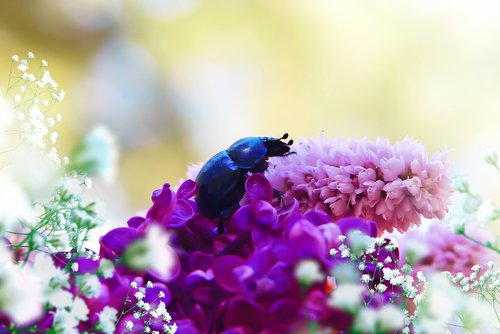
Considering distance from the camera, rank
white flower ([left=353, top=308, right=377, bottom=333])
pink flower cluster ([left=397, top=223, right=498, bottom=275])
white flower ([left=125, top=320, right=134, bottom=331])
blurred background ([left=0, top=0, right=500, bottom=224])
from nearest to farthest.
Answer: white flower ([left=353, top=308, right=377, bottom=333])
white flower ([left=125, top=320, right=134, bottom=331])
pink flower cluster ([left=397, top=223, right=498, bottom=275])
blurred background ([left=0, top=0, right=500, bottom=224])

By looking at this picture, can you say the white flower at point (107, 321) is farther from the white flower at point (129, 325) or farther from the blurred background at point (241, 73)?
the blurred background at point (241, 73)

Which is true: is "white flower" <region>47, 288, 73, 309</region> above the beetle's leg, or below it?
below

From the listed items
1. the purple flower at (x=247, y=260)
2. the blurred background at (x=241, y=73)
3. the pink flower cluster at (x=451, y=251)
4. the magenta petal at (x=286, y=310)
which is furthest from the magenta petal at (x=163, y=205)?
the blurred background at (x=241, y=73)

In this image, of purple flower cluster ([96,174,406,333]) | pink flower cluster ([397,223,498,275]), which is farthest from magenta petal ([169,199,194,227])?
pink flower cluster ([397,223,498,275])

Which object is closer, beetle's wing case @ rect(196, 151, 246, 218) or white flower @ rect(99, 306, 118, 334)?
white flower @ rect(99, 306, 118, 334)

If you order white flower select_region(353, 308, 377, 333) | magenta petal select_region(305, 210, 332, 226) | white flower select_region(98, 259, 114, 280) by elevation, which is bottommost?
white flower select_region(353, 308, 377, 333)

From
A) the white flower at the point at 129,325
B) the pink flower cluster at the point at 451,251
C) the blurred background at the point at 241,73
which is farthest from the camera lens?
the blurred background at the point at 241,73

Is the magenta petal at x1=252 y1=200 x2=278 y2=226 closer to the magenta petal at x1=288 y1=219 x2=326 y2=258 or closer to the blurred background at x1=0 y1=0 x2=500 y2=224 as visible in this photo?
the magenta petal at x1=288 y1=219 x2=326 y2=258

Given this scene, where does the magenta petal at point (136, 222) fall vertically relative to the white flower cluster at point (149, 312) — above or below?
above
